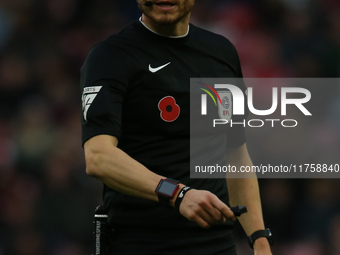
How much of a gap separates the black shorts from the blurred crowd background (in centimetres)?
337

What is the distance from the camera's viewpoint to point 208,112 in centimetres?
292

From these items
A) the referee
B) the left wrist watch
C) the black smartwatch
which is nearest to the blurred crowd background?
the black smartwatch

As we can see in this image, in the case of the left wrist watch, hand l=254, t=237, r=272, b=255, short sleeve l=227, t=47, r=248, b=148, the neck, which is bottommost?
hand l=254, t=237, r=272, b=255

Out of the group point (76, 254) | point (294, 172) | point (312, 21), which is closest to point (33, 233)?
point (76, 254)

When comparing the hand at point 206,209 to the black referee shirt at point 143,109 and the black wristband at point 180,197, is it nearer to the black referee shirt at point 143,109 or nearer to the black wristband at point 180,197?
the black wristband at point 180,197

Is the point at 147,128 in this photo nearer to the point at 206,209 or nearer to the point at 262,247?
the point at 206,209

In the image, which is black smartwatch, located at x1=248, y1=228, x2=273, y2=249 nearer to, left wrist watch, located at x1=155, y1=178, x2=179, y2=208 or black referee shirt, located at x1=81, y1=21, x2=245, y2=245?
black referee shirt, located at x1=81, y1=21, x2=245, y2=245

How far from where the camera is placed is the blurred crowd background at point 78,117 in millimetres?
6148

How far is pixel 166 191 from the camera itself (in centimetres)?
237

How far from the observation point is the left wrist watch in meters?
2.36

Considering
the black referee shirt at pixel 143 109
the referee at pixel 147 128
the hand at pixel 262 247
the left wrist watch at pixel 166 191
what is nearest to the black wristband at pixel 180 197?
the left wrist watch at pixel 166 191

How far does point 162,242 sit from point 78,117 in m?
4.19

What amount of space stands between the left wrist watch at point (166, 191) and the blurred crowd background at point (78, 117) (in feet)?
12.4

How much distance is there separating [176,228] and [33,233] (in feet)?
12.9
